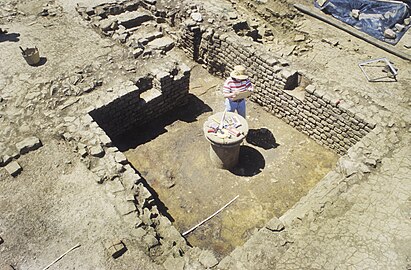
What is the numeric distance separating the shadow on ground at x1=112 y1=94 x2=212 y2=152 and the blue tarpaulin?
17.2 feet

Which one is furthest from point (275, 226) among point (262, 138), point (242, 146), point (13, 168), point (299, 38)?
point (299, 38)

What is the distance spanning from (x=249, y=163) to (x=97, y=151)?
3171 millimetres

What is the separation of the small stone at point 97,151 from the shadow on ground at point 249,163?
2682mm

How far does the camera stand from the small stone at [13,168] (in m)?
6.26

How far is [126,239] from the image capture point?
218 inches

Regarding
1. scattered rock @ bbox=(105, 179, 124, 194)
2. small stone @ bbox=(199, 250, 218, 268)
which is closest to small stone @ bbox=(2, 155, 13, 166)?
scattered rock @ bbox=(105, 179, 124, 194)

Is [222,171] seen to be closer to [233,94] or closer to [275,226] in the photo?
[233,94]

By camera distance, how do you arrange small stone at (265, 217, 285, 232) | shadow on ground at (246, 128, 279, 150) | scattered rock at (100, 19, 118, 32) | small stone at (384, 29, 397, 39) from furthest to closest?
small stone at (384, 29, 397, 39) → scattered rock at (100, 19, 118, 32) → shadow on ground at (246, 128, 279, 150) → small stone at (265, 217, 285, 232)

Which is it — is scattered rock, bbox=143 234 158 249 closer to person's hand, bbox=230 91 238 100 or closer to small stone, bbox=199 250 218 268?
small stone, bbox=199 250 218 268

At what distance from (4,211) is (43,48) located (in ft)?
14.9

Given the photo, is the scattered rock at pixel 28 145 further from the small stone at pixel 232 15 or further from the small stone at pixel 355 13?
the small stone at pixel 355 13

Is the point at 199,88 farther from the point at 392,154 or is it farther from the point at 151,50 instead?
the point at 392,154

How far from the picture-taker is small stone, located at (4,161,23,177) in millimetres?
6258

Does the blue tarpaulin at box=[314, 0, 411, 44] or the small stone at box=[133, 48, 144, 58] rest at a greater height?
the blue tarpaulin at box=[314, 0, 411, 44]
